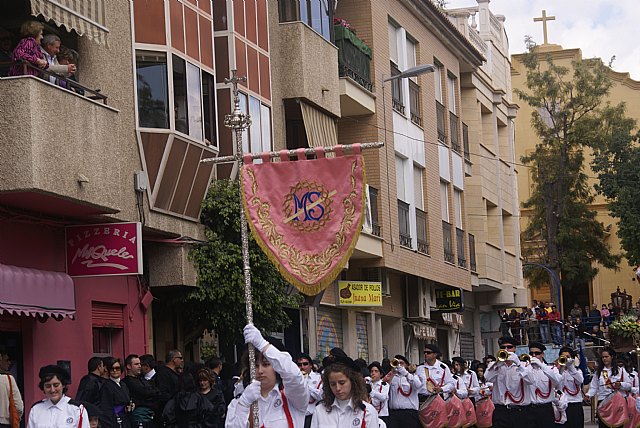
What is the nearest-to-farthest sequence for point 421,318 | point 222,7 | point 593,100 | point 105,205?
point 105,205
point 222,7
point 421,318
point 593,100

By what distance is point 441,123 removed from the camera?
40.2 m

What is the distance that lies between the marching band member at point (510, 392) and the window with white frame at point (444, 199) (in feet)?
49.1

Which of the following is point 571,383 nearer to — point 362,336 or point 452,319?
point 362,336

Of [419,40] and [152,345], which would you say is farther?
[419,40]

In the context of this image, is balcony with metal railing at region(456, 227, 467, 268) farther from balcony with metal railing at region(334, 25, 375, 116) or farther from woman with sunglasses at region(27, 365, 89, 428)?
woman with sunglasses at region(27, 365, 89, 428)

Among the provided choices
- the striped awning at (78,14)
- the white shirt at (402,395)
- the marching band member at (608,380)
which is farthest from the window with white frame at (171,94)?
the marching band member at (608,380)

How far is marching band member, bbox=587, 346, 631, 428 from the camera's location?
24.1 m

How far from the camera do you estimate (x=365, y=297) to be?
107 feet

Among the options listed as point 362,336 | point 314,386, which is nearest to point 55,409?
point 314,386

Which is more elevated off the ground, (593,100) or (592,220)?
(593,100)

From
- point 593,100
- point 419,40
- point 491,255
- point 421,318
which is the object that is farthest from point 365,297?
point 593,100

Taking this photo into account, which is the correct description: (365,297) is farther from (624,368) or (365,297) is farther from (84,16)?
(84,16)

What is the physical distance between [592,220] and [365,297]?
27.9 meters

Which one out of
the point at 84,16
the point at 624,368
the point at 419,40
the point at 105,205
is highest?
the point at 419,40
